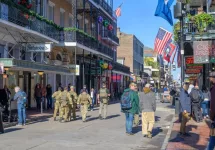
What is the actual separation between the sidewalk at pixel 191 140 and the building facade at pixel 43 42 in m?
7.90

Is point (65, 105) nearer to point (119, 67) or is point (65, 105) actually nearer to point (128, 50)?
point (119, 67)

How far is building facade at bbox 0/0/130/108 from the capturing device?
2012 cm

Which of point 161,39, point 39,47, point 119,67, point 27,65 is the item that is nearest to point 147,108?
point 27,65

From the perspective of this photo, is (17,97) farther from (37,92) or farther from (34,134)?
(37,92)

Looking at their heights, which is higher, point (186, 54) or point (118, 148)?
point (186, 54)

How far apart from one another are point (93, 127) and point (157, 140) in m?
4.13

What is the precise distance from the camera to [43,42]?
24.0 meters

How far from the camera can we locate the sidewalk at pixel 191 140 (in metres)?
10.5

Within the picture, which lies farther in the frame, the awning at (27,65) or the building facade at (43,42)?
the building facade at (43,42)

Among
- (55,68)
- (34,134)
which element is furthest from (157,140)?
(55,68)

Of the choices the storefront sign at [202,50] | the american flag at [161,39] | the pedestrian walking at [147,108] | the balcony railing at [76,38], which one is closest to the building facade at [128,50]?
the balcony railing at [76,38]

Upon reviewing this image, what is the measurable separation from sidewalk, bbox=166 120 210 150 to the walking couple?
859 mm

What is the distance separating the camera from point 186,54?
955 inches

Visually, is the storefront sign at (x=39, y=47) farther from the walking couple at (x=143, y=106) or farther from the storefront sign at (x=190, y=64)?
the walking couple at (x=143, y=106)
